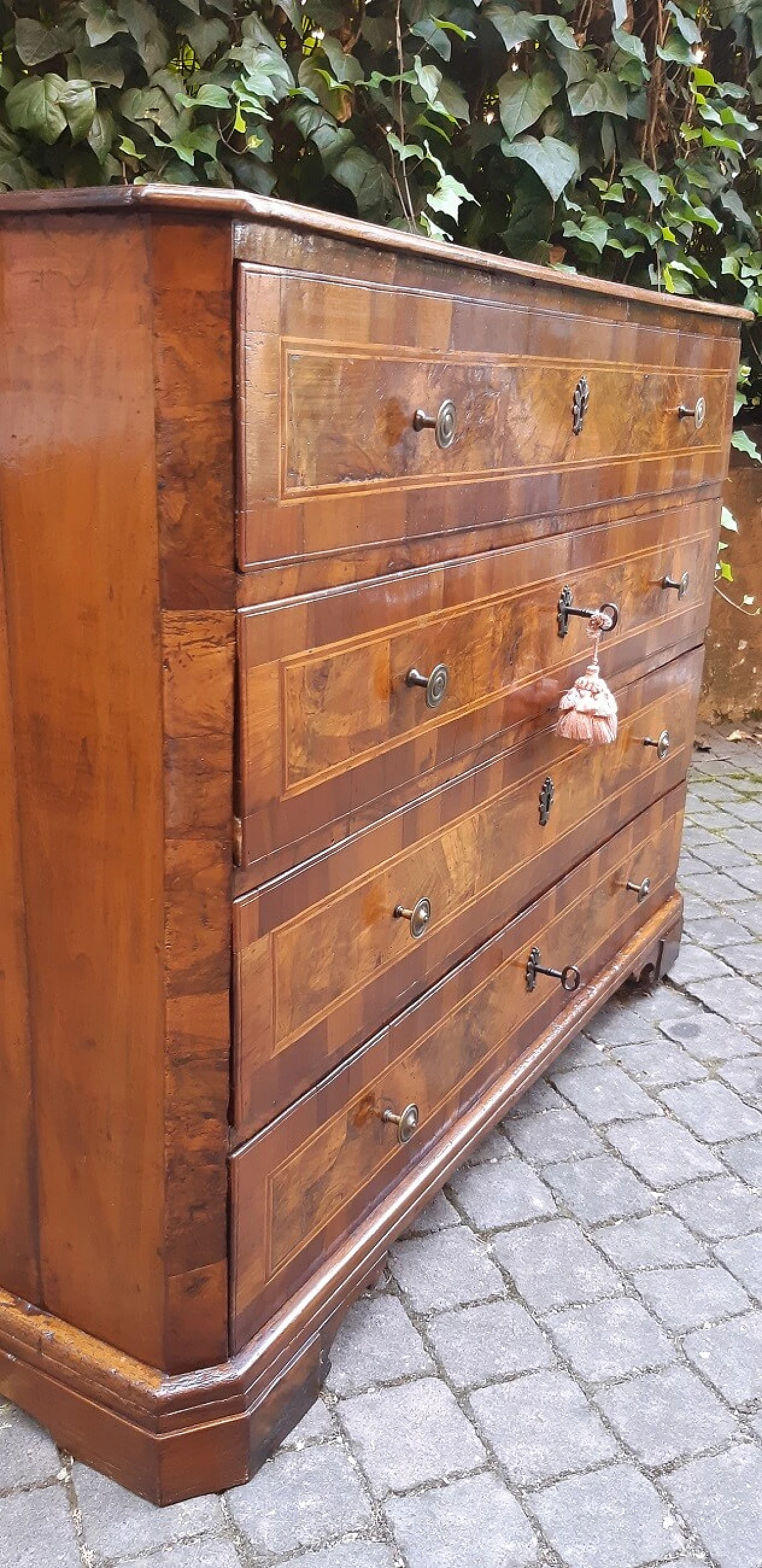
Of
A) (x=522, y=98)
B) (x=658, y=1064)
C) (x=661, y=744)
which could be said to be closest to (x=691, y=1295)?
(x=658, y=1064)

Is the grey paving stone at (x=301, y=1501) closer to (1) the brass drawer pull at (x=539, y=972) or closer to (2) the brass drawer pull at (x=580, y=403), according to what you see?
(1) the brass drawer pull at (x=539, y=972)

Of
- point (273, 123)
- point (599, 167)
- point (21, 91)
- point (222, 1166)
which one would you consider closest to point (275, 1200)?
point (222, 1166)

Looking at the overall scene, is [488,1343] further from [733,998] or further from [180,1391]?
[733,998]

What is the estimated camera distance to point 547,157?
2617 mm

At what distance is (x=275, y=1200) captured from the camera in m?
1.49

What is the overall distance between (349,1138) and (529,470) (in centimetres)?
101

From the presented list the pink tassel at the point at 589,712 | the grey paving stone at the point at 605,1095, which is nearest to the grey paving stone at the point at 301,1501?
the grey paving stone at the point at 605,1095

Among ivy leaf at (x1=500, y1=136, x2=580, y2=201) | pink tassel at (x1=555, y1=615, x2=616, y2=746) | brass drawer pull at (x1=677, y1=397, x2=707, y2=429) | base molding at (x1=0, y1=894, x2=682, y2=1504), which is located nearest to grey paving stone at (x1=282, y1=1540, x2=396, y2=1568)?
base molding at (x1=0, y1=894, x2=682, y2=1504)

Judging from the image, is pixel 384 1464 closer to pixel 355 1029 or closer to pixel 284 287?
→ pixel 355 1029

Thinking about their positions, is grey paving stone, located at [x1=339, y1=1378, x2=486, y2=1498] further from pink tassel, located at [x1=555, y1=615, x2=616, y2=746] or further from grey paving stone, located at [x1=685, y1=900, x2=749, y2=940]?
grey paving stone, located at [x1=685, y1=900, x2=749, y2=940]

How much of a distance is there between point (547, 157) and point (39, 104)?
1168 mm

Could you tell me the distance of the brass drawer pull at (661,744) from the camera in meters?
2.56

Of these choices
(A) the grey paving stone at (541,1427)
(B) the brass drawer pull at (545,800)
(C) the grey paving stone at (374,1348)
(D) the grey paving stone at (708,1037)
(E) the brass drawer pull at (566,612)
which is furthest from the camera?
(D) the grey paving stone at (708,1037)

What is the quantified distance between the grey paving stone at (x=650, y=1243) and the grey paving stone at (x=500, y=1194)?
120 millimetres
